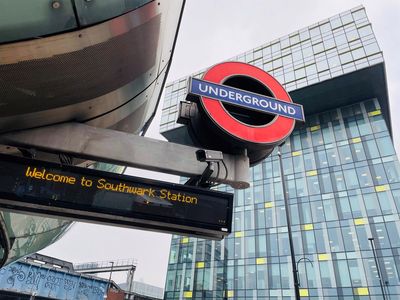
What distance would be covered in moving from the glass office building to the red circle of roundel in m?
34.8

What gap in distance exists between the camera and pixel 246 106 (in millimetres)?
4543

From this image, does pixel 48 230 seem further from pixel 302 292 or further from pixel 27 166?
pixel 302 292

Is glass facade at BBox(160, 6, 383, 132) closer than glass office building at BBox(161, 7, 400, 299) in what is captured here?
No

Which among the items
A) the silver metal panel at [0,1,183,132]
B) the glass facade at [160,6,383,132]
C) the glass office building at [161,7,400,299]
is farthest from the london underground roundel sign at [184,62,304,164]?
the glass facade at [160,6,383,132]

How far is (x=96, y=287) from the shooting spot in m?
32.9

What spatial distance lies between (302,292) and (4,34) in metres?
39.7

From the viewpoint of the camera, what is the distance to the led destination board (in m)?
3.34

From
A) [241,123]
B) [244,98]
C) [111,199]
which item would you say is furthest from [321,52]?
[111,199]

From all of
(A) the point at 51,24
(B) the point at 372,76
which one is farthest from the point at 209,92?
(B) the point at 372,76

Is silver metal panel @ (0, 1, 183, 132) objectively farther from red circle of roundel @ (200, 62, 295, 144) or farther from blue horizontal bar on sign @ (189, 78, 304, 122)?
red circle of roundel @ (200, 62, 295, 144)

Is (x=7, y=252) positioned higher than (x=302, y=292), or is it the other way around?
(x=302, y=292)

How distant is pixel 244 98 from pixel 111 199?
2333 mm

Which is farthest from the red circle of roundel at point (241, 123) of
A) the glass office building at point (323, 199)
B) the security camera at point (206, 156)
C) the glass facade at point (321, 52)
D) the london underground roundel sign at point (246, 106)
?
the glass facade at point (321, 52)

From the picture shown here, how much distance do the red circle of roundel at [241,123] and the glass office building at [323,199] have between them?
34.8 m
